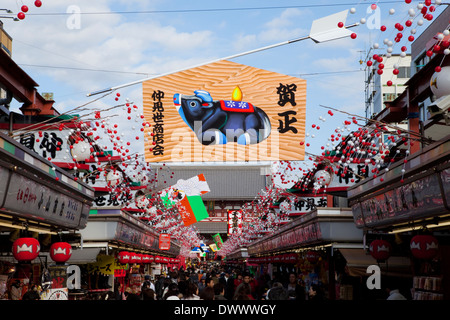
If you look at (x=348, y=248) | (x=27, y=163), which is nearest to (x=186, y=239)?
(x=348, y=248)

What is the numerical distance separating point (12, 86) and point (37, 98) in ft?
7.19

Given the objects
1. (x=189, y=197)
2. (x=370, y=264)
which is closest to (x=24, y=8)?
(x=370, y=264)

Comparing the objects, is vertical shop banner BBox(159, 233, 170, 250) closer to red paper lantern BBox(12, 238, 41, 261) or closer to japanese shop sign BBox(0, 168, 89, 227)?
japanese shop sign BBox(0, 168, 89, 227)

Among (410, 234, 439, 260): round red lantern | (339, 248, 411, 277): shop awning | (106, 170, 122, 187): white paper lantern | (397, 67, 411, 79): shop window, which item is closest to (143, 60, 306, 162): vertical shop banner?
(339, 248, 411, 277): shop awning

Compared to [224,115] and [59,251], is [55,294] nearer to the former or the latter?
[59,251]

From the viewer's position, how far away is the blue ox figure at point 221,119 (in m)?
14.6

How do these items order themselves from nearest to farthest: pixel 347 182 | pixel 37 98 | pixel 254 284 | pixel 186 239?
pixel 37 98, pixel 254 284, pixel 347 182, pixel 186 239

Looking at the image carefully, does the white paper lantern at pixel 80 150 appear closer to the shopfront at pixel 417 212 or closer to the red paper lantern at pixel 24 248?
the red paper lantern at pixel 24 248

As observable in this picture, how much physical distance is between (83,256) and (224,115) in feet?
21.8

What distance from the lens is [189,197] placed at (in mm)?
28031

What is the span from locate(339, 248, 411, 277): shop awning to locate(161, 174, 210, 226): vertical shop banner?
1262 cm

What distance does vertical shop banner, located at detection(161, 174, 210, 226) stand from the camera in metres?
27.8

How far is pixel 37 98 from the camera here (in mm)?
15836
